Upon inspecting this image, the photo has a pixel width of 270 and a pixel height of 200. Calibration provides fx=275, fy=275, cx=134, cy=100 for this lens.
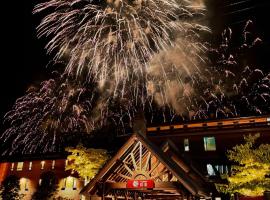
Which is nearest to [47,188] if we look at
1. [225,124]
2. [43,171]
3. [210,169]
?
[43,171]

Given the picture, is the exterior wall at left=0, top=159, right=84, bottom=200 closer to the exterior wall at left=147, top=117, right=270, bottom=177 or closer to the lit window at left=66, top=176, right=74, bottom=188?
the lit window at left=66, top=176, right=74, bottom=188

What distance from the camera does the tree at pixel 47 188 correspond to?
30.6 meters

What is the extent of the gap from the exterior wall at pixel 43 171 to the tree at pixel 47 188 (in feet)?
7.41

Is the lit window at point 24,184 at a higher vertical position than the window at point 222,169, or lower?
lower

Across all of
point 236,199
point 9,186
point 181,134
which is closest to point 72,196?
point 9,186

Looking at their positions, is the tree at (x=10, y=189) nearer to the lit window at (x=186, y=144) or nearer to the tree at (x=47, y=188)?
the tree at (x=47, y=188)

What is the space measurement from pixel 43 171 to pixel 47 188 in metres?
5.74

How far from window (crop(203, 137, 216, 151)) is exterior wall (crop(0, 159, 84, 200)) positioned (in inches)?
608

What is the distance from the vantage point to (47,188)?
31.1 meters

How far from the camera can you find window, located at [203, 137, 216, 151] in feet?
94.4

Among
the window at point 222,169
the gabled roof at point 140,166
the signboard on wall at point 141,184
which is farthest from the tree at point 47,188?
the signboard on wall at point 141,184

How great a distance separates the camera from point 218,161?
27609 mm

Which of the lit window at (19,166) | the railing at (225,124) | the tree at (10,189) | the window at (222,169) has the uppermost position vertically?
the railing at (225,124)

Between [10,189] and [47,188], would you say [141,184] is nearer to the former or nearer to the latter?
[47,188]
